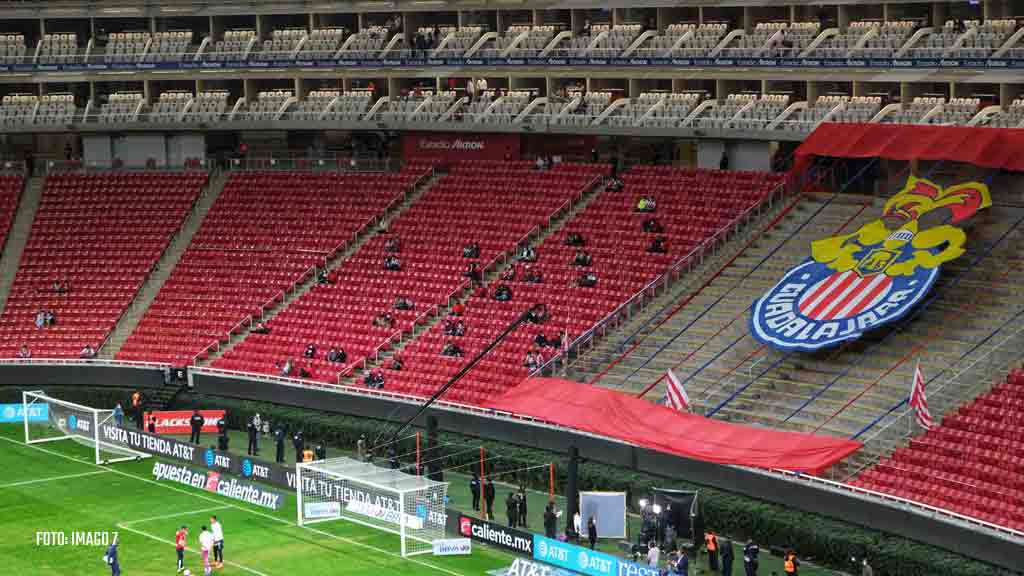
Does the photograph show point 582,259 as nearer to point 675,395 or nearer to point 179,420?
point 675,395

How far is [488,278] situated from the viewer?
5678cm

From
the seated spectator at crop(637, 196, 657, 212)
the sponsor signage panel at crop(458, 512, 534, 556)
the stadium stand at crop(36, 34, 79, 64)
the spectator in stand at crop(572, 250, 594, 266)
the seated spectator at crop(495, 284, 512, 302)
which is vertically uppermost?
the stadium stand at crop(36, 34, 79, 64)

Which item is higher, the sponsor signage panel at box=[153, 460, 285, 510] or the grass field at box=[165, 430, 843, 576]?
the sponsor signage panel at box=[153, 460, 285, 510]

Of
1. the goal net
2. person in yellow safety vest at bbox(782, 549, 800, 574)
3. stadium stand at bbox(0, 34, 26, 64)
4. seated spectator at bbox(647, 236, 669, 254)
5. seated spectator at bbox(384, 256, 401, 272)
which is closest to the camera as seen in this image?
person in yellow safety vest at bbox(782, 549, 800, 574)

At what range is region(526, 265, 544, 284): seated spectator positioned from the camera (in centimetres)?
5503

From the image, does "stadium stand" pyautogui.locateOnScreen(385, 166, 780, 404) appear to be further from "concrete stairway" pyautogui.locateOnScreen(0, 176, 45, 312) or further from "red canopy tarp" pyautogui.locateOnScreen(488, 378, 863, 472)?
"concrete stairway" pyautogui.locateOnScreen(0, 176, 45, 312)

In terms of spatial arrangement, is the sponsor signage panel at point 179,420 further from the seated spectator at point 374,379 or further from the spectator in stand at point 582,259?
the spectator in stand at point 582,259

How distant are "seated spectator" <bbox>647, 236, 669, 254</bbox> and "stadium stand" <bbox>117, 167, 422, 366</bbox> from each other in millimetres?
12864

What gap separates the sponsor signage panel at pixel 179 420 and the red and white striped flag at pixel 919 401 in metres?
24.2

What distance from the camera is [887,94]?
54.8 m

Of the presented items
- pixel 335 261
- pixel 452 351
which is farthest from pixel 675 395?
pixel 335 261

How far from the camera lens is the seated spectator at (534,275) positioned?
55.0 meters

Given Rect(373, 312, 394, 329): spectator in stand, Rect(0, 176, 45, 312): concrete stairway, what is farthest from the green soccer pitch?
Rect(0, 176, 45, 312): concrete stairway

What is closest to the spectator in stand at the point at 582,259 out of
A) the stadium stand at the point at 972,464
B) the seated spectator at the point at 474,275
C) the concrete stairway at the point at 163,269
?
the seated spectator at the point at 474,275
